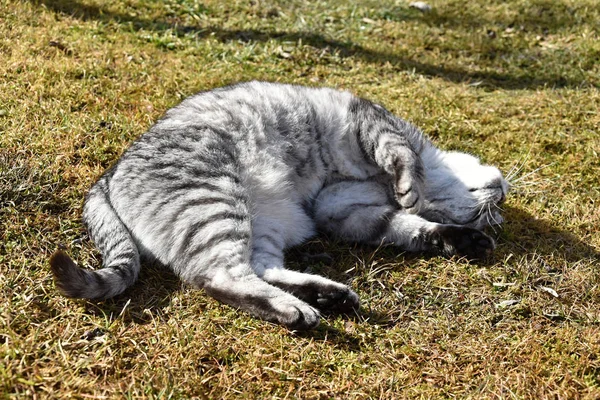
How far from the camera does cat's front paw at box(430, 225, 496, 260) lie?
3473mm

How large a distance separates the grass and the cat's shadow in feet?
0.04

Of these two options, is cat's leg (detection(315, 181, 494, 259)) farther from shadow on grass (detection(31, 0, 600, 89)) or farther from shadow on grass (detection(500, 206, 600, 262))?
shadow on grass (detection(31, 0, 600, 89))

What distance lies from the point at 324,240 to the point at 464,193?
0.97 metres

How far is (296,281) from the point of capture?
3.06 meters

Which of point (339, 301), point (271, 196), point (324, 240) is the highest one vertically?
point (271, 196)

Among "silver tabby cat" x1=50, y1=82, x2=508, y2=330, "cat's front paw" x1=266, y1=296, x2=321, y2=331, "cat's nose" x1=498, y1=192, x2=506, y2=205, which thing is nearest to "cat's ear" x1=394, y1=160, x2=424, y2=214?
"silver tabby cat" x1=50, y1=82, x2=508, y2=330

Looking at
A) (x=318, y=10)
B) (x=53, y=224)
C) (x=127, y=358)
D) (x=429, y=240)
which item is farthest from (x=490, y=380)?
(x=318, y=10)

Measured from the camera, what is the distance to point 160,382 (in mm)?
2492

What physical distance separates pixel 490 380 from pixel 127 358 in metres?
1.58

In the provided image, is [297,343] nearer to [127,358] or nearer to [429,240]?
[127,358]

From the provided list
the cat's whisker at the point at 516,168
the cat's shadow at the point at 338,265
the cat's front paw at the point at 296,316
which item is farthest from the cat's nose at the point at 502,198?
the cat's front paw at the point at 296,316

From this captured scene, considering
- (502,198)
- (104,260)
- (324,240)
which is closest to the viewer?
(104,260)

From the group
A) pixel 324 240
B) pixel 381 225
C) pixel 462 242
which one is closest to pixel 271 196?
pixel 324 240

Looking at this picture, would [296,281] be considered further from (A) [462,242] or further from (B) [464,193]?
(B) [464,193]
